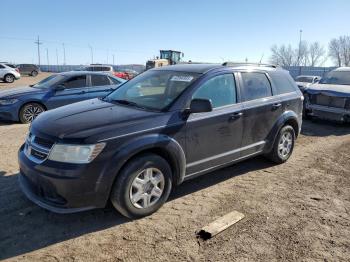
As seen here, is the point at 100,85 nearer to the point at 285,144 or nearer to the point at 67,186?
the point at 285,144

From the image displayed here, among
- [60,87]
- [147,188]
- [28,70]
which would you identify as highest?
[28,70]

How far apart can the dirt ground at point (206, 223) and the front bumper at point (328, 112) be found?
4167mm

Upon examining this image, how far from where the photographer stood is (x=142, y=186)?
12.7ft

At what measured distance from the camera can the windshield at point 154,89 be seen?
4434 mm

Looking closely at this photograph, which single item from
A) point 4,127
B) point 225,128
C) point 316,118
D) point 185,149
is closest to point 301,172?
point 225,128

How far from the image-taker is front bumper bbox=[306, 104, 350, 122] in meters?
9.23

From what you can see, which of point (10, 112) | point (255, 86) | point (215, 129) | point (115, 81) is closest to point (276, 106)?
point (255, 86)

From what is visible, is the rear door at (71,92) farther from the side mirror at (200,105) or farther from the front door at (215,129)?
the side mirror at (200,105)

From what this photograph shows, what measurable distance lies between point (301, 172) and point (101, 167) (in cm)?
363

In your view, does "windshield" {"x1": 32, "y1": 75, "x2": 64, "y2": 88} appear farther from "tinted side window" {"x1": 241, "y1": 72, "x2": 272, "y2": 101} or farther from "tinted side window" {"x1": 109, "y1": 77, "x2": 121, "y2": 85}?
"tinted side window" {"x1": 241, "y1": 72, "x2": 272, "y2": 101}

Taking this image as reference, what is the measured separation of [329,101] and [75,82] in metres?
7.20

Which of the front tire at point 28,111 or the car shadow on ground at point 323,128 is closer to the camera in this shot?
the car shadow on ground at point 323,128

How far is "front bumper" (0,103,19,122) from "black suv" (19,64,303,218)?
5.18 meters

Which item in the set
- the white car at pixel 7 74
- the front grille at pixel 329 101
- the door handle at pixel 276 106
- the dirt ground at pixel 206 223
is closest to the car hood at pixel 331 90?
the front grille at pixel 329 101
